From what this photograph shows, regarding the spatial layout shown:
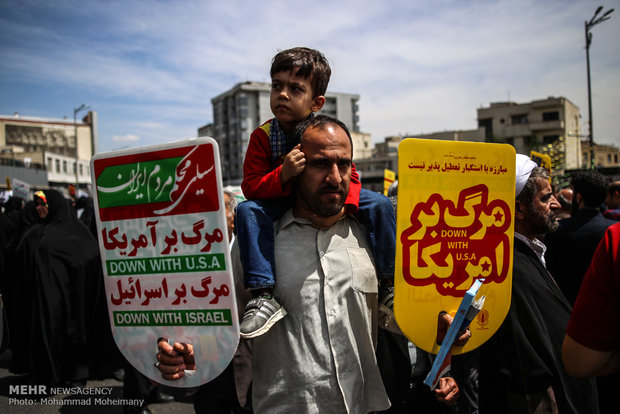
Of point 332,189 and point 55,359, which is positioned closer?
point 332,189

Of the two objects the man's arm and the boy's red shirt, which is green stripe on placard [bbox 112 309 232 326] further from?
the man's arm

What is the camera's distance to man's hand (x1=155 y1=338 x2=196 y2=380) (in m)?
1.66

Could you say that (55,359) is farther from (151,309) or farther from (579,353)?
(579,353)

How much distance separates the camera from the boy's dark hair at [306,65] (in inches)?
86.4

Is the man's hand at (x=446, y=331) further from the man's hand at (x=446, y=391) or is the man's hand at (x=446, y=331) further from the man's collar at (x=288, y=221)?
the man's collar at (x=288, y=221)

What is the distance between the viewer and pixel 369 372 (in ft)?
6.15

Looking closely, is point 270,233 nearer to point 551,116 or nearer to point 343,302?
point 343,302

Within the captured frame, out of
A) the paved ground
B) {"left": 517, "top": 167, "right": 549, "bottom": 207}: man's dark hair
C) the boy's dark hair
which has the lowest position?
the paved ground

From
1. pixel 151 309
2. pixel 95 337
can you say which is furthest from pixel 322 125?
pixel 95 337

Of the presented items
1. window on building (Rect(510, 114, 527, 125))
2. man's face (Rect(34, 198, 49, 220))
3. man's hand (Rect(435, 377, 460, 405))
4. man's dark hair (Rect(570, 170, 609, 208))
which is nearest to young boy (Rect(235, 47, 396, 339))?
man's hand (Rect(435, 377, 460, 405))

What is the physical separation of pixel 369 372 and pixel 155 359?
2.95 feet

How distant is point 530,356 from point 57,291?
217 inches

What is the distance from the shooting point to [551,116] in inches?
2249

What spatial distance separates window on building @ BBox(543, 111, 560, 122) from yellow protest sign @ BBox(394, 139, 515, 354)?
64337 mm
